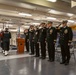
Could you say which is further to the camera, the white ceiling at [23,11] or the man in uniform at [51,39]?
the white ceiling at [23,11]

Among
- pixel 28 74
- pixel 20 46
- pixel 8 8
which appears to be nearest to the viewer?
pixel 28 74

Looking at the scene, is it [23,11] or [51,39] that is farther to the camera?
[23,11]

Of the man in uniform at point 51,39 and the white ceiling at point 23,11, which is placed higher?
the white ceiling at point 23,11

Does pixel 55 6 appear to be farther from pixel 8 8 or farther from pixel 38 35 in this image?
pixel 8 8

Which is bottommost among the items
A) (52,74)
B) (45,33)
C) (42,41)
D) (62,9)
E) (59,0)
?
(52,74)

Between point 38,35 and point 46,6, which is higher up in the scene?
point 46,6

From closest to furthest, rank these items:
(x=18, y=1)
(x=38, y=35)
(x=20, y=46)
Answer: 1. (x=18, y=1)
2. (x=38, y=35)
3. (x=20, y=46)

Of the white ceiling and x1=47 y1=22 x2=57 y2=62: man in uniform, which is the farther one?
the white ceiling

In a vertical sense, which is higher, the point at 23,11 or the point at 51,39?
the point at 23,11

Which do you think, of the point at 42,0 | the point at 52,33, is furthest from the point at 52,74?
the point at 42,0

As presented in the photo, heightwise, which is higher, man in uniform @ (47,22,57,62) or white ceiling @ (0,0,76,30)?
white ceiling @ (0,0,76,30)

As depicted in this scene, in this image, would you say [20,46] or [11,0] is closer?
[11,0]

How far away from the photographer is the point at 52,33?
5.48 m

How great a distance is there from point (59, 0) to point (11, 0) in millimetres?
3288
